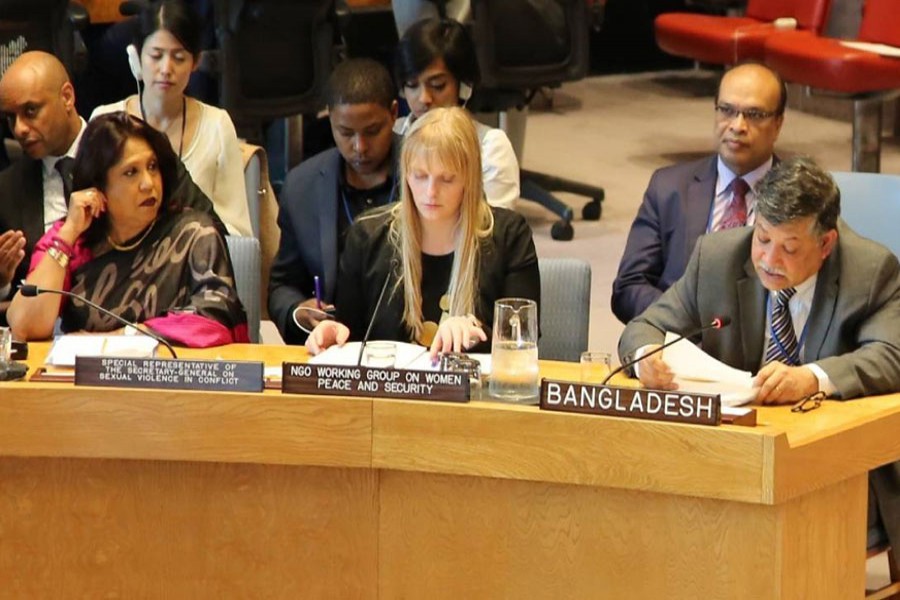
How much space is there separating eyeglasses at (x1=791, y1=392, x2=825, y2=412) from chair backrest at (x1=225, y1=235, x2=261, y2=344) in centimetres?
145

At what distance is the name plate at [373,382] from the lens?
3203mm

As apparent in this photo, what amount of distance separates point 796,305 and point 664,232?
105 cm

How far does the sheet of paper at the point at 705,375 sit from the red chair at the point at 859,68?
375 centimetres

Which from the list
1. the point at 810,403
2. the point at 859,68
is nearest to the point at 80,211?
the point at 810,403

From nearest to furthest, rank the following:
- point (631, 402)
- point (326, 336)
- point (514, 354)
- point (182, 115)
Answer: point (631, 402) → point (514, 354) → point (326, 336) → point (182, 115)

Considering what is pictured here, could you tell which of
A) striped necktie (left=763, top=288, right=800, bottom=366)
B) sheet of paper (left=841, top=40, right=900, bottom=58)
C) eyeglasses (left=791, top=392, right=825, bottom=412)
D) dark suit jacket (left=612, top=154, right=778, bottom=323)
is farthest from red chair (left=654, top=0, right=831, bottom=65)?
eyeglasses (left=791, top=392, right=825, bottom=412)

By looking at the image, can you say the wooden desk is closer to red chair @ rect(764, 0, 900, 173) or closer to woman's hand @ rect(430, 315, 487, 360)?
woman's hand @ rect(430, 315, 487, 360)

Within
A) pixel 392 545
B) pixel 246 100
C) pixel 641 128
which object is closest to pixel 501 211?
pixel 392 545

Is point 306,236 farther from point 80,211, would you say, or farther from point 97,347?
point 97,347

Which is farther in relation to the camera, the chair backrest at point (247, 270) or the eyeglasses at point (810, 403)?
the chair backrest at point (247, 270)

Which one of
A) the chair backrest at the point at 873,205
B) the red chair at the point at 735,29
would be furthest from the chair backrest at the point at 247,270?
the red chair at the point at 735,29

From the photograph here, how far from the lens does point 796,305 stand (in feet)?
11.6

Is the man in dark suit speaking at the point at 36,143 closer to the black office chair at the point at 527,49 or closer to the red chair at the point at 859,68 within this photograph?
the black office chair at the point at 527,49

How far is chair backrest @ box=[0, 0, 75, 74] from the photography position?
6262mm
